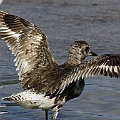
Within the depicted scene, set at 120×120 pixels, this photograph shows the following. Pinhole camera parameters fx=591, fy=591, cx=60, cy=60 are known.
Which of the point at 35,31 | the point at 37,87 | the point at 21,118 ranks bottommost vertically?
the point at 21,118

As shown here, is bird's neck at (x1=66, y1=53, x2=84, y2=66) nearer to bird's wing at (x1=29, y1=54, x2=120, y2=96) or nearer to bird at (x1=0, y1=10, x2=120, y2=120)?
bird at (x1=0, y1=10, x2=120, y2=120)

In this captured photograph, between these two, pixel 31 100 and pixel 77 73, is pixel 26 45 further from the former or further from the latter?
pixel 77 73

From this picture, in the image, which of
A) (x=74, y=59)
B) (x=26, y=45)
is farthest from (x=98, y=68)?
(x=26, y=45)

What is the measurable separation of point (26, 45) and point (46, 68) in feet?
1.60

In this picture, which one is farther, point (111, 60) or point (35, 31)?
point (35, 31)

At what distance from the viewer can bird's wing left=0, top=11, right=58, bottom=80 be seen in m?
6.79

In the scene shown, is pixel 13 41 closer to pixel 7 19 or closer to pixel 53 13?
pixel 7 19

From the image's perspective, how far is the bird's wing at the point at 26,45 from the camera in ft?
22.3

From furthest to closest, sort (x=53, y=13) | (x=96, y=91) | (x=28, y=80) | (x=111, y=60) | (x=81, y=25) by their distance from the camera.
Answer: (x=53, y=13), (x=81, y=25), (x=96, y=91), (x=28, y=80), (x=111, y=60)

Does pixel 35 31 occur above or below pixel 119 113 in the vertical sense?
above

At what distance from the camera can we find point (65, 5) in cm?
1249

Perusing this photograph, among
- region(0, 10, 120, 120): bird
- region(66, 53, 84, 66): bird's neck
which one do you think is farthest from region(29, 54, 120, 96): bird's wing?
region(66, 53, 84, 66): bird's neck

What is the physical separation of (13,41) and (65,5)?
18.1 ft

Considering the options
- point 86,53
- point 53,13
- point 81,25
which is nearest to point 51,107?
point 86,53
